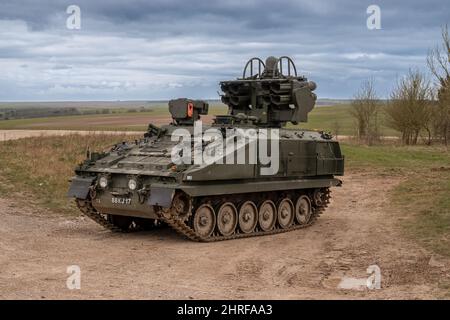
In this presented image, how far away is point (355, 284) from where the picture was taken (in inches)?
396

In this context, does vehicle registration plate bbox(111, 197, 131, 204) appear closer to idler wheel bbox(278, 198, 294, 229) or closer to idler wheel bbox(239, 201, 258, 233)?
idler wheel bbox(239, 201, 258, 233)

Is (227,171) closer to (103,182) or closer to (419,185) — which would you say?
(103,182)

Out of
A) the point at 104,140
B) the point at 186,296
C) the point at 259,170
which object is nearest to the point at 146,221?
the point at 259,170

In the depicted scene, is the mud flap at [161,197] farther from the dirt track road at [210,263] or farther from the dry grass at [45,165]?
the dry grass at [45,165]

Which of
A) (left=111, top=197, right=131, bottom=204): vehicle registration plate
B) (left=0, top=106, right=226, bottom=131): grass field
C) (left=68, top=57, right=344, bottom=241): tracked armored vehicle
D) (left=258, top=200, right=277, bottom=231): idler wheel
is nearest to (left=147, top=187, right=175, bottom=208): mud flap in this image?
(left=68, top=57, right=344, bottom=241): tracked armored vehicle

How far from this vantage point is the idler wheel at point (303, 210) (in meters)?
16.4

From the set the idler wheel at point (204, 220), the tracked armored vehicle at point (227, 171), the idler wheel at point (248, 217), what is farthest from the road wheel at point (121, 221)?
the idler wheel at point (248, 217)

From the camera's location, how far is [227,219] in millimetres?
14383

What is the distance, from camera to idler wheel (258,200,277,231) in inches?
600

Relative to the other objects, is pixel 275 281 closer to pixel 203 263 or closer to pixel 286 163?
pixel 203 263

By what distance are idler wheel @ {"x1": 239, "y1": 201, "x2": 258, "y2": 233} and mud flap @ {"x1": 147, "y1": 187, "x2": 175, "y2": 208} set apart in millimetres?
2303

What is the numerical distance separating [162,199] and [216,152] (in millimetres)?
1550

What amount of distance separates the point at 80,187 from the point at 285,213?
4.69 meters

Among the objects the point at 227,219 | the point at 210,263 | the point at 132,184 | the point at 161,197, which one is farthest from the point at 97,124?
the point at 210,263
